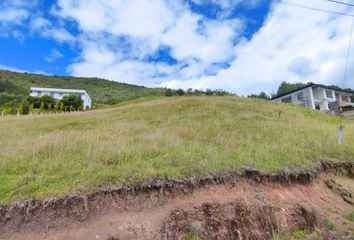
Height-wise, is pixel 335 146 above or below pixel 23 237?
above

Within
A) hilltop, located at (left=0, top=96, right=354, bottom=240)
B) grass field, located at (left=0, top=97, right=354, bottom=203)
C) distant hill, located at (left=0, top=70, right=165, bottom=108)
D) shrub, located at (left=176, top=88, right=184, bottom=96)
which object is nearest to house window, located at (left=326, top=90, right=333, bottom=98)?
shrub, located at (left=176, top=88, right=184, bottom=96)

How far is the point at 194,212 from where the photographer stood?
6.26 meters

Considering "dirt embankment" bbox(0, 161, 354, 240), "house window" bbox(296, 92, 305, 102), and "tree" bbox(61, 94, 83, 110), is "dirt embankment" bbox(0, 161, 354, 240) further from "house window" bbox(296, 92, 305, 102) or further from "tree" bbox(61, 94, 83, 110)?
"house window" bbox(296, 92, 305, 102)

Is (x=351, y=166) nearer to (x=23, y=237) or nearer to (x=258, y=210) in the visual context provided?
(x=258, y=210)

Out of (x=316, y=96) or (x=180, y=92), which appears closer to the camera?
(x=180, y=92)

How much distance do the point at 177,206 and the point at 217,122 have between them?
10.0 meters

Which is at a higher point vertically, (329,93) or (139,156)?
(329,93)

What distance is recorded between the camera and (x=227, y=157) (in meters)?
8.79

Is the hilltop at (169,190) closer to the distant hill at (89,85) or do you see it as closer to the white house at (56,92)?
the white house at (56,92)

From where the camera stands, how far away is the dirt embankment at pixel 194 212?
552 centimetres

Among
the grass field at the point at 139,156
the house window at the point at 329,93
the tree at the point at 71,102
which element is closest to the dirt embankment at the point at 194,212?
the grass field at the point at 139,156

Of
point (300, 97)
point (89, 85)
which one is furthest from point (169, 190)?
point (89, 85)

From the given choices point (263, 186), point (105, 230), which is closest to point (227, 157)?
point (263, 186)

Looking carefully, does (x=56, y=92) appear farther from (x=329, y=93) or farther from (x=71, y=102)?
(x=329, y=93)
